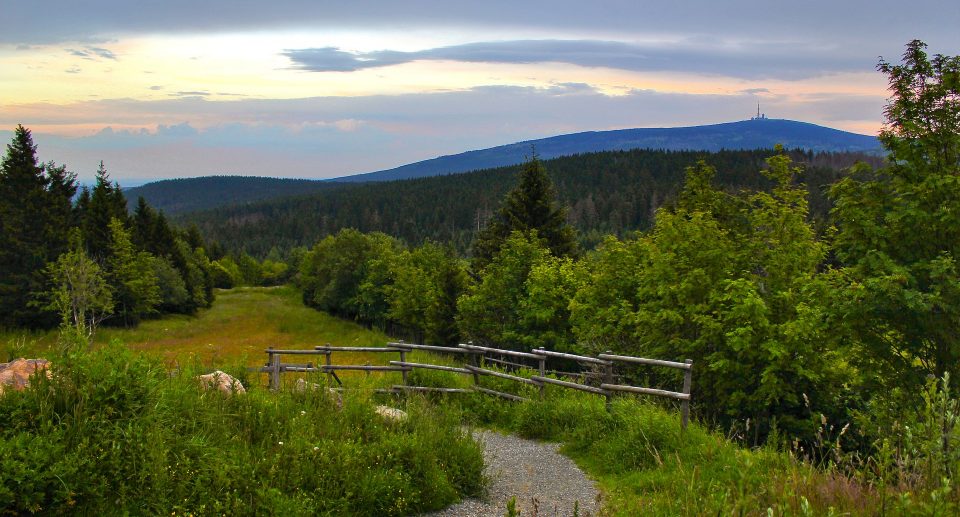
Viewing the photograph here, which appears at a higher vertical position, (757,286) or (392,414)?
(757,286)

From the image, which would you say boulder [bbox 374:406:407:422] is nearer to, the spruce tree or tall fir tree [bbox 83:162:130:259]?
the spruce tree

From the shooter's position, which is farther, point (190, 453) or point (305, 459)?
point (305, 459)

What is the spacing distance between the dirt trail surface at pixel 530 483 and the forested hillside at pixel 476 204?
128042 millimetres

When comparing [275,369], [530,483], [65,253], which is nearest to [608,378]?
[530,483]

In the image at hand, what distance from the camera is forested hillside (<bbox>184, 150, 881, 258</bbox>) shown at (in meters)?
148

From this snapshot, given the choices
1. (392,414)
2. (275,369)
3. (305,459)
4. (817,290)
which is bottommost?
(275,369)

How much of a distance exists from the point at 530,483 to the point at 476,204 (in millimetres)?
158099

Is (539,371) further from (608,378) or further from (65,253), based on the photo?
(65,253)

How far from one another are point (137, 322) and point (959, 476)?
206ft

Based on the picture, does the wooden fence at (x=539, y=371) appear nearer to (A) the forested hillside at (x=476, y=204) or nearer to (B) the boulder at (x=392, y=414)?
(B) the boulder at (x=392, y=414)

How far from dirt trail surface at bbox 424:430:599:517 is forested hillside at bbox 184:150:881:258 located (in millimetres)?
128042

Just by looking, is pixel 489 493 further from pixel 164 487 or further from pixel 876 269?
pixel 876 269

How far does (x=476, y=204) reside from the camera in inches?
6521

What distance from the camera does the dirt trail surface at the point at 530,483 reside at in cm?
736
